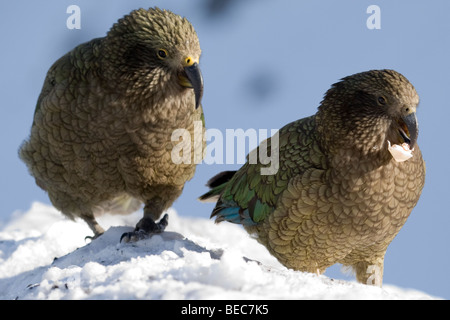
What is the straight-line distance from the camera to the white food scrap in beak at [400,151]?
5.06m

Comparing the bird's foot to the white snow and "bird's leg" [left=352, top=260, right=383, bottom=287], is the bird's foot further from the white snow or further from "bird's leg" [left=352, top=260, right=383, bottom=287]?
"bird's leg" [left=352, top=260, right=383, bottom=287]

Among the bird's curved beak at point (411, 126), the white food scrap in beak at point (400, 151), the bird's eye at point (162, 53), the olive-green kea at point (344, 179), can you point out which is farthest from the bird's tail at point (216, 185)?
the bird's curved beak at point (411, 126)

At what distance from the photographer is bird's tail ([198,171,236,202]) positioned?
671 centimetres

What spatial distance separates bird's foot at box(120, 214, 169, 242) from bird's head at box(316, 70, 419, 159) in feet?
7.10

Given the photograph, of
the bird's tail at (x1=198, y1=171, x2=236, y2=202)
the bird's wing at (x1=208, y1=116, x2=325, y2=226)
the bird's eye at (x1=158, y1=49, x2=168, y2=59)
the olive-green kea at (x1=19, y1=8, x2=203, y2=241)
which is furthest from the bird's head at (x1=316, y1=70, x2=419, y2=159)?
the bird's tail at (x1=198, y1=171, x2=236, y2=202)

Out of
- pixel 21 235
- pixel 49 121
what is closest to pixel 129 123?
pixel 49 121

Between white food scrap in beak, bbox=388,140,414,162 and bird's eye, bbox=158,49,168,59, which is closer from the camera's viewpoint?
white food scrap in beak, bbox=388,140,414,162

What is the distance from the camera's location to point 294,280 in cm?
421

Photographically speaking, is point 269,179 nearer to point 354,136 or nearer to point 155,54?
point 354,136

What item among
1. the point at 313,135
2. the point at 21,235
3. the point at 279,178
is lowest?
the point at 21,235
